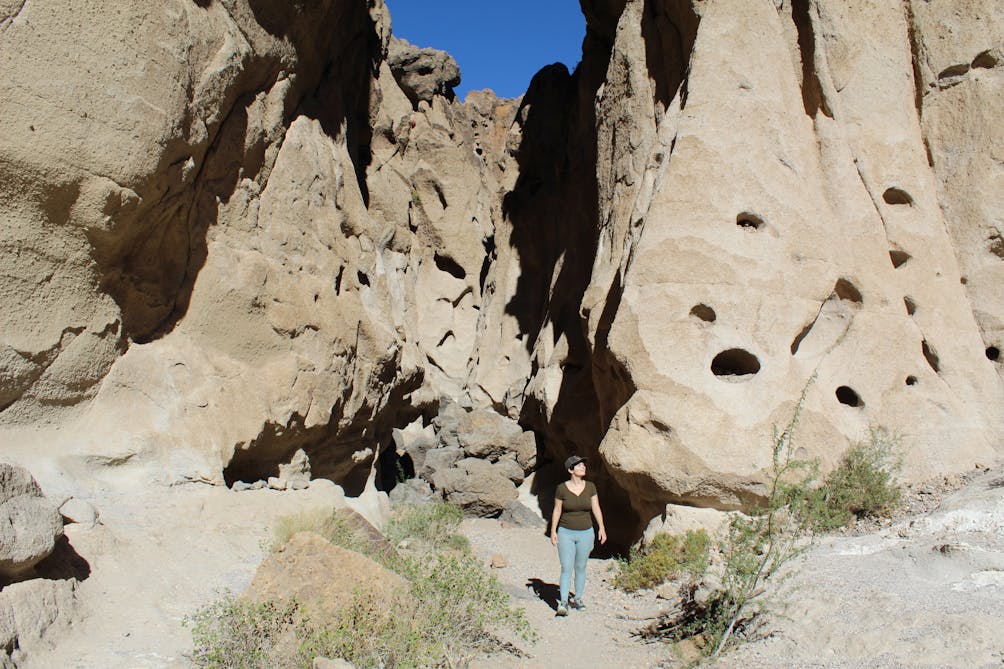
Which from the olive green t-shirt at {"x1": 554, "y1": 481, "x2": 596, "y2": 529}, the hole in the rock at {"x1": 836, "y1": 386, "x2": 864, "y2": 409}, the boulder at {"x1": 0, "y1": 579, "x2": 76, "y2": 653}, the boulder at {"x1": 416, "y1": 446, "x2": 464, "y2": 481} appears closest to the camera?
the boulder at {"x1": 0, "y1": 579, "x2": 76, "y2": 653}

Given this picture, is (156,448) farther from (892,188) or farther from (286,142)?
(892,188)

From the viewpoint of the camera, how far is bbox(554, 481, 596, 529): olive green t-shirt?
569 cm

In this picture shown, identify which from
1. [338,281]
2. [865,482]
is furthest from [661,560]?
[338,281]

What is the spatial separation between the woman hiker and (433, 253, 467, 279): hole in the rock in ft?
38.2

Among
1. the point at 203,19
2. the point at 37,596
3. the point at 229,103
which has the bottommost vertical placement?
the point at 37,596

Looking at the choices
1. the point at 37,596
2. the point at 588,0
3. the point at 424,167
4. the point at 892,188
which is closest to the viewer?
the point at 37,596

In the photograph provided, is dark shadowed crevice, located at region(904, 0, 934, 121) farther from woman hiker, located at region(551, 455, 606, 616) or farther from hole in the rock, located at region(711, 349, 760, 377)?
woman hiker, located at region(551, 455, 606, 616)

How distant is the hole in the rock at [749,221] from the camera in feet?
26.2

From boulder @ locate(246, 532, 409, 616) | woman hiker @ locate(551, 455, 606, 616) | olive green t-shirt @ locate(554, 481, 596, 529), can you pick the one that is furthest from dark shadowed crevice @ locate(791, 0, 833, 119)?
boulder @ locate(246, 532, 409, 616)

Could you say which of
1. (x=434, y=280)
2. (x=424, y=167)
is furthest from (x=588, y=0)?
(x=434, y=280)

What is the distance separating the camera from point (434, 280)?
17047mm

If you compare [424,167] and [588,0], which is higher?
[588,0]

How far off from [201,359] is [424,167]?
10449 millimetres

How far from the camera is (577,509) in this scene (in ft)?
18.7
